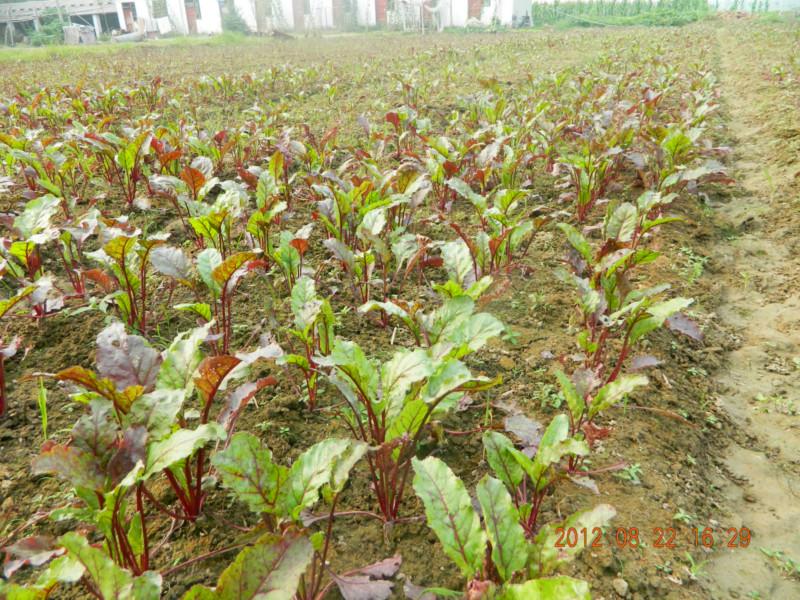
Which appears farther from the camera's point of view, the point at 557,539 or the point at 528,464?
the point at 528,464

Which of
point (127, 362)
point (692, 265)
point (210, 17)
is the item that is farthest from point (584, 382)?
point (210, 17)

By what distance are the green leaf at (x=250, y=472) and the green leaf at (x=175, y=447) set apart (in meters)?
0.07

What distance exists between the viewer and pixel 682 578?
1449mm

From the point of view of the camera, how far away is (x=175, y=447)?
118 cm

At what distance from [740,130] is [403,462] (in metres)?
6.93

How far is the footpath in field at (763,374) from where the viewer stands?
1.54 metres

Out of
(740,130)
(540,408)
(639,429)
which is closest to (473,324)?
(540,408)

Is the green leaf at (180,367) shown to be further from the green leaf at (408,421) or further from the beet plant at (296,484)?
the green leaf at (408,421)

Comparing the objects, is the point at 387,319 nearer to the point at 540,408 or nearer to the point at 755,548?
the point at 540,408

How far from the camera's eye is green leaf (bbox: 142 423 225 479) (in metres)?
1.15

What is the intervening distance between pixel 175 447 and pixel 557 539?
2.95ft

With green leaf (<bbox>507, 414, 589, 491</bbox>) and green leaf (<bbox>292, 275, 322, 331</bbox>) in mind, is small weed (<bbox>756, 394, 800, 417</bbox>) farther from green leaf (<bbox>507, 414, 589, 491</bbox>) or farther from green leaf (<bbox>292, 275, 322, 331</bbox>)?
green leaf (<bbox>292, 275, 322, 331</bbox>)

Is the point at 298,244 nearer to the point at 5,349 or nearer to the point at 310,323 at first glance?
the point at 310,323

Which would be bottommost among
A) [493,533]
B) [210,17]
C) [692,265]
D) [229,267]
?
[692,265]
